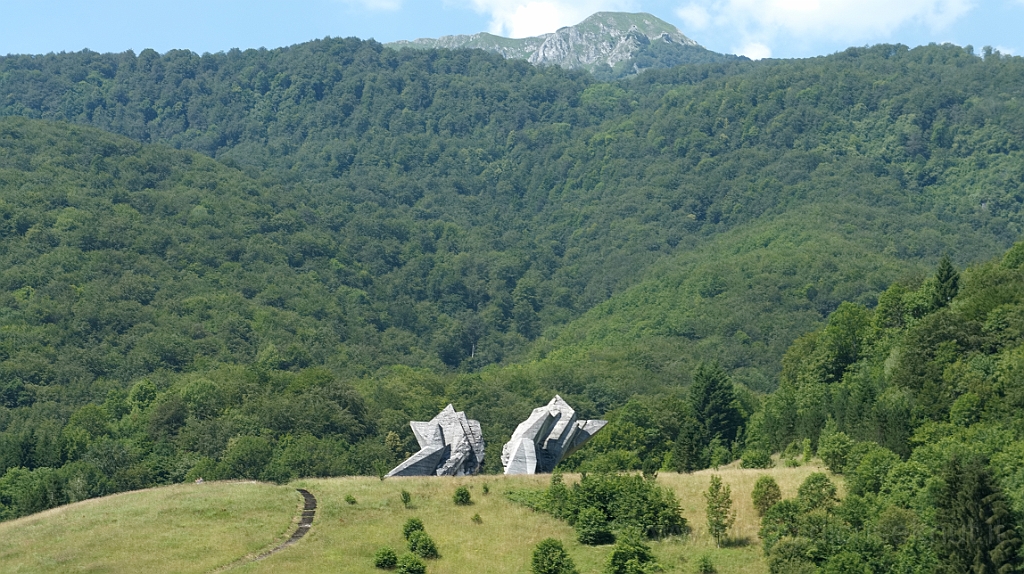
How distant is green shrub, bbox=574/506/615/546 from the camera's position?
45.7m

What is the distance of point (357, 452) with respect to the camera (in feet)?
297

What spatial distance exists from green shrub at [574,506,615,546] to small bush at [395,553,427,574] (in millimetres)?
6242

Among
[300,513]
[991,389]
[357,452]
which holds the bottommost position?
[357,452]

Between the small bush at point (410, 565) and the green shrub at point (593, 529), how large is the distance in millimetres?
6242

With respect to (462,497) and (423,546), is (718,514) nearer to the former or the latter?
(423,546)

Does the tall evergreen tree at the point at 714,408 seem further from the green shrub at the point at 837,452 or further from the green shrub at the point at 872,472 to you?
the green shrub at the point at 872,472

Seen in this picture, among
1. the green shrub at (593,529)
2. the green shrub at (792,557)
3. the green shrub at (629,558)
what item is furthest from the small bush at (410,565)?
the green shrub at (792,557)

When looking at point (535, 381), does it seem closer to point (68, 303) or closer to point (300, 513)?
point (68, 303)

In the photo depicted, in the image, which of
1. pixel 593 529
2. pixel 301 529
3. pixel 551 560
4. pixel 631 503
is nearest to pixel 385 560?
pixel 301 529

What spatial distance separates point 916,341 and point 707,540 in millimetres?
22403

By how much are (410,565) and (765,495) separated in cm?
1347

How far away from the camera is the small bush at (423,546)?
4400cm

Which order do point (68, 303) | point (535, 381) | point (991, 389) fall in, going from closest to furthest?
point (991, 389)
point (535, 381)
point (68, 303)

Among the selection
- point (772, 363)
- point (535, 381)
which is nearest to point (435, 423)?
point (535, 381)
